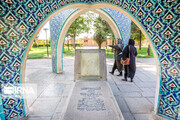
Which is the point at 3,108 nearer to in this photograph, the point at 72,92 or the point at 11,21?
the point at 72,92

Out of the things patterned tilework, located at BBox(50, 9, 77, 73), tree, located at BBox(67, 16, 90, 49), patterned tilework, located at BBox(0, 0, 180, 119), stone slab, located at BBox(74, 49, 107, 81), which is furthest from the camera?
tree, located at BBox(67, 16, 90, 49)

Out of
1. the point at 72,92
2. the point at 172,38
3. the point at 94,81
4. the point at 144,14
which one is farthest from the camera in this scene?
the point at 94,81

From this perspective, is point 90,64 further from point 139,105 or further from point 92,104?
point 139,105

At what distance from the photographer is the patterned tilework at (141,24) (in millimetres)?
2068

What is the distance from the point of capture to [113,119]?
1993 mm

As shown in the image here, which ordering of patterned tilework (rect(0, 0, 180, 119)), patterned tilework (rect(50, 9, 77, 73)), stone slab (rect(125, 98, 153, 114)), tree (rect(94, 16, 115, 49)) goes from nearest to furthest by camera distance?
patterned tilework (rect(0, 0, 180, 119)), stone slab (rect(125, 98, 153, 114)), patterned tilework (rect(50, 9, 77, 73)), tree (rect(94, 16, 115, 49))

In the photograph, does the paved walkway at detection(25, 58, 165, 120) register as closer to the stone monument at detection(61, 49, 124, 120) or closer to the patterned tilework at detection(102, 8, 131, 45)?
the stone monument at detection(61, 49, 124, 120)

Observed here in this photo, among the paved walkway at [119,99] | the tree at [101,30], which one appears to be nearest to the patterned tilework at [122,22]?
the paved walkway at [119,99]

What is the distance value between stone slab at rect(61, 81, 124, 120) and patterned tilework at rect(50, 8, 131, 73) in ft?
11.1

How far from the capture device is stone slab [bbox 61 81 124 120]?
2072 mm

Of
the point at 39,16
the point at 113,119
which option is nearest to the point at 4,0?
the point at 39,16

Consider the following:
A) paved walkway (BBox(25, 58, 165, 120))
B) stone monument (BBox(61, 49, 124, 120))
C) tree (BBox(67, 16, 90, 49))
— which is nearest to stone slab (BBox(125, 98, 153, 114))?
paved walkway (BBox(25, 58, 165, 120))

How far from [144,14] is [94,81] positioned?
2.32 meters

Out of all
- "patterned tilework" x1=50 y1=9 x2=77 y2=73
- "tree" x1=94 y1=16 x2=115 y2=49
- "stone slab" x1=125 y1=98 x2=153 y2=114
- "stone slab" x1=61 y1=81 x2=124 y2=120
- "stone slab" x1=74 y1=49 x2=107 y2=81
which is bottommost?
"stone slab" x1=125 y1=98 x2=153 y2=114
